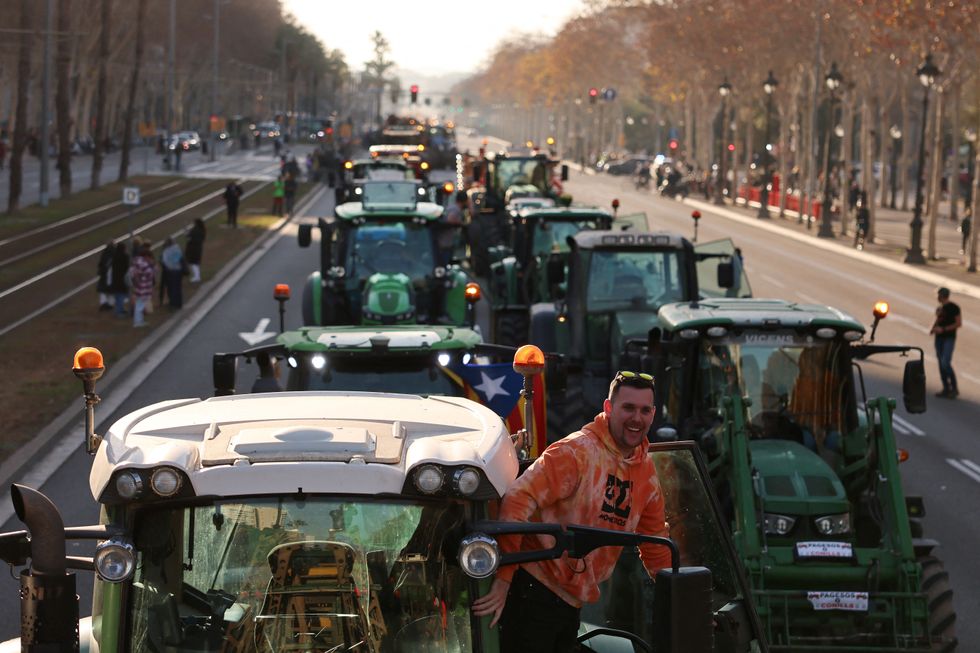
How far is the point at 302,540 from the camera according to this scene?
17.0ft

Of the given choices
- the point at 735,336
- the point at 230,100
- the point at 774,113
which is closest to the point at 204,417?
the point at 735,336

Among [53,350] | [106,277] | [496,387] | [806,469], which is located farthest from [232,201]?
[806,469]

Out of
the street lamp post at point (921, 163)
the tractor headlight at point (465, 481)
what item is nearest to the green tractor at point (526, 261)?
the street lamp post at point (921, 163)

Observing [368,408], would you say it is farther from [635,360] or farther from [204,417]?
[635,360]

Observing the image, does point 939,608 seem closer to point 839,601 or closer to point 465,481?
point 839,601

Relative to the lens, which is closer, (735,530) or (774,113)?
(735,530)

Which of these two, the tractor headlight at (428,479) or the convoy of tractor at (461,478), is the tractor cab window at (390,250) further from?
the tractor headlight at (428,479)

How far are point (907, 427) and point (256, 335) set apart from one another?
13.0 metres

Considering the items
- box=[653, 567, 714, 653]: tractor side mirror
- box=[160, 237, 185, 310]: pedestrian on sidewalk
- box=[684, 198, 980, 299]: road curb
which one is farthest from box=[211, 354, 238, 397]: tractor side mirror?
box=[684, 198, 980, 299]: road curb

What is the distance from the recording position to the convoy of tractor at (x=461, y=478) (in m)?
5.10

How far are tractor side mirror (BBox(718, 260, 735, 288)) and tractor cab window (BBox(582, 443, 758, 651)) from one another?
1200 cm

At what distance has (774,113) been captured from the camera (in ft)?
468

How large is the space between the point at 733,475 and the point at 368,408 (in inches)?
238

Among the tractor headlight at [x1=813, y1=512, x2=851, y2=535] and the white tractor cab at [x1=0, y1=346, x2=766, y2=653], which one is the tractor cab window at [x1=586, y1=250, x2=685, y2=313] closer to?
the tractor headlight at [x1=813, y1=512, x2=851, y2=535]
